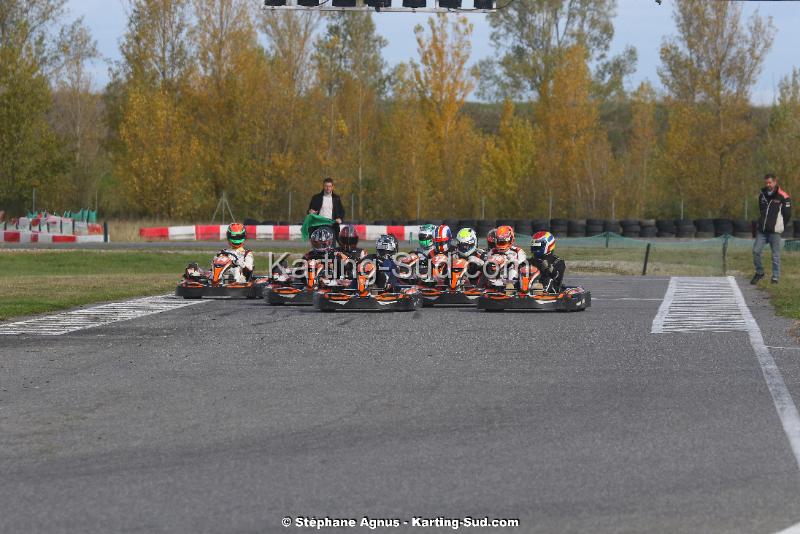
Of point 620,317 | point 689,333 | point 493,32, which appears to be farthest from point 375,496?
point 493,32

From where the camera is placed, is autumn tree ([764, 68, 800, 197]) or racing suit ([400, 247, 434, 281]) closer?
racing suit ([400, 247, 434, 281])

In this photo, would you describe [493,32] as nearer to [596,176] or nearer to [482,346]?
[596,176]

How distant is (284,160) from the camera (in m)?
55.4

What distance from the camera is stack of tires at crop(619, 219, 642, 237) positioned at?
4947 cm

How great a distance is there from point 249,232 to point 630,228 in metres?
14.8

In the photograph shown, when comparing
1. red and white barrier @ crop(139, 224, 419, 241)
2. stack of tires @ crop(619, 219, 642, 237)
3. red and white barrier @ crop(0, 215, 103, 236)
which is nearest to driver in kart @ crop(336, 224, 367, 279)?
red and white barrier @ crop(139, 224, 419, 241)

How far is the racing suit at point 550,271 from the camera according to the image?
17.0 m

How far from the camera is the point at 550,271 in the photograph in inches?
673

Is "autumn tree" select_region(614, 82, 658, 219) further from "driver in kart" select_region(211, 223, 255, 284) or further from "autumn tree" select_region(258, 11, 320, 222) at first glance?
"driver in kart" select_region(211, 223, 255, 284)

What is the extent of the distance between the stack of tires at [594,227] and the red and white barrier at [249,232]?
7.36 m

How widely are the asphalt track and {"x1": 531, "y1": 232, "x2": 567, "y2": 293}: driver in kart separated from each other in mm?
3918

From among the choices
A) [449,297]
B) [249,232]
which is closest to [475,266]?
[449,297]

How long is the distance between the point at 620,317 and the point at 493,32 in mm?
61042

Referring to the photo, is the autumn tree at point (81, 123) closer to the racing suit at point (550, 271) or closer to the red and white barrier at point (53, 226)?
the red and white barrier at point (53, 226)
